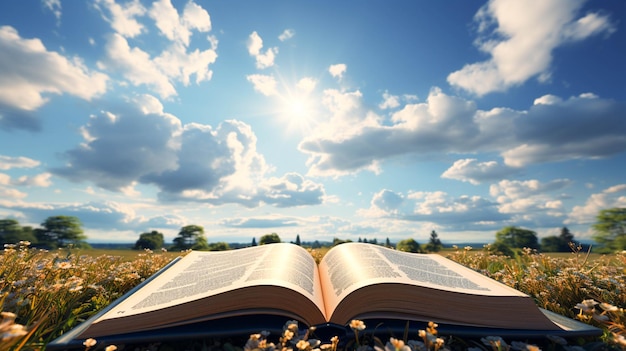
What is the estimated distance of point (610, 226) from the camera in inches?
1736

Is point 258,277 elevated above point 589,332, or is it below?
above

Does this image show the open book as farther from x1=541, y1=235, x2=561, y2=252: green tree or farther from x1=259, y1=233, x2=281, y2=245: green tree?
x1=541, y1=235, x2=561, y2=252: green tree

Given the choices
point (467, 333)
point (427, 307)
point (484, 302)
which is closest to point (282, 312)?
point (427, 307)

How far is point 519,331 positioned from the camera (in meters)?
2.78

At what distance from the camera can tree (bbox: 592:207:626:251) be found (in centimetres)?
4250

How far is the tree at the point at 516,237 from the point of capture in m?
45.5

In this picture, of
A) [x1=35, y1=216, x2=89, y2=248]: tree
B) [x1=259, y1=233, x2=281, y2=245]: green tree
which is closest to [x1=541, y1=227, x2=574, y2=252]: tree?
[x1=259, y1=233, x2=281, y2=245]: green tree

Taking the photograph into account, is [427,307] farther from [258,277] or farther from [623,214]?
[623,214]

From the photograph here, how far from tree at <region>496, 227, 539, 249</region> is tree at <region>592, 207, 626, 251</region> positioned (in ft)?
24.1

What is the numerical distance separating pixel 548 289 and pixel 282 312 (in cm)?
383

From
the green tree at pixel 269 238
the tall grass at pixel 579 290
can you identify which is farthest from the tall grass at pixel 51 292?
the green tree at pixel 269 238

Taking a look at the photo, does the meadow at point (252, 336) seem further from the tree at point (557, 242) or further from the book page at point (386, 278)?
the tree at point (557, 242)

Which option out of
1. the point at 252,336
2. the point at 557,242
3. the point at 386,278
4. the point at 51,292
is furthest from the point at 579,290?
the point at 557,242

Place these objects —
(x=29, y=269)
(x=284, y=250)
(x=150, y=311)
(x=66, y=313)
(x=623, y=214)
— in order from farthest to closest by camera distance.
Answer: (x=623, y=214)
(x=284, y=250)
(x=29, y=269)
(x=66, y=313)
(x=150, y=311)
